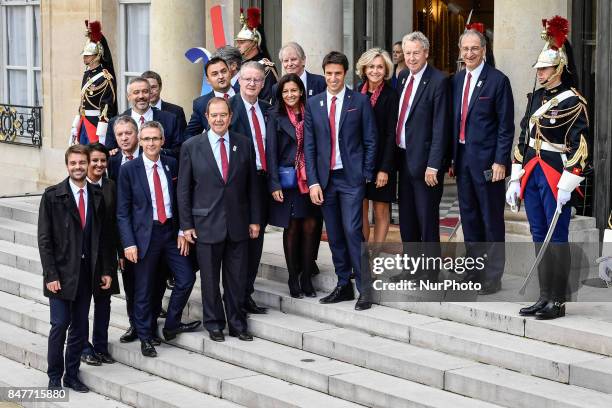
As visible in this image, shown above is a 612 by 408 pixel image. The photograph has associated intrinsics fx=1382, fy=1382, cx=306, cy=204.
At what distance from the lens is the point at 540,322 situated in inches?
359

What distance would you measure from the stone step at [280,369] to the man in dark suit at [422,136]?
135 centimetres

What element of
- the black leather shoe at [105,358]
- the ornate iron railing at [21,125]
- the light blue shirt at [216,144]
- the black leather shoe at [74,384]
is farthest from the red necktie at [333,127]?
the ornate iron railing at [21,125]

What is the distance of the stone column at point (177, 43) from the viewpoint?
14.7m

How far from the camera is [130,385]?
9.98 metres

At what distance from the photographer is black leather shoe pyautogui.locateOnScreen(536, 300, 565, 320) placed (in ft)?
30.1

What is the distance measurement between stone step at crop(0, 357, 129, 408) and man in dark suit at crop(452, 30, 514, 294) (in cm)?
283

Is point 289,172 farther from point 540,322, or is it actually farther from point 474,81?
point 540,322

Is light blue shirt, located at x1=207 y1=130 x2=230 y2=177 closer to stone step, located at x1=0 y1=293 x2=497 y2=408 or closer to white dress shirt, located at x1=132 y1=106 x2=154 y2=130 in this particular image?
white dress shirt, located at x1=132 y1=106 x2=154 y2=130

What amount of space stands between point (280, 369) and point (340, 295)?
976 millimetres

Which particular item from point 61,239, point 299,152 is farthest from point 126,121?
point 299,152

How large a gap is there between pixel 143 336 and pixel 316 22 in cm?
389

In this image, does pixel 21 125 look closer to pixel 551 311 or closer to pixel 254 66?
pixel 254 66

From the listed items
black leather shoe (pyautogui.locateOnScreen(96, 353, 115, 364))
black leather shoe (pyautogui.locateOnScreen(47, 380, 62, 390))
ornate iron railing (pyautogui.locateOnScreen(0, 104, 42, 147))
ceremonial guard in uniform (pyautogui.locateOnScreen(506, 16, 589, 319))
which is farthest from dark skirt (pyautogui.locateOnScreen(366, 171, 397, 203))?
ornate iron railing (pyautogui.locateOnScreen(0, 104, 42, 147))

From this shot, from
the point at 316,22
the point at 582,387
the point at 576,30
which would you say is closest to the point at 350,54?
the point at 316,22
